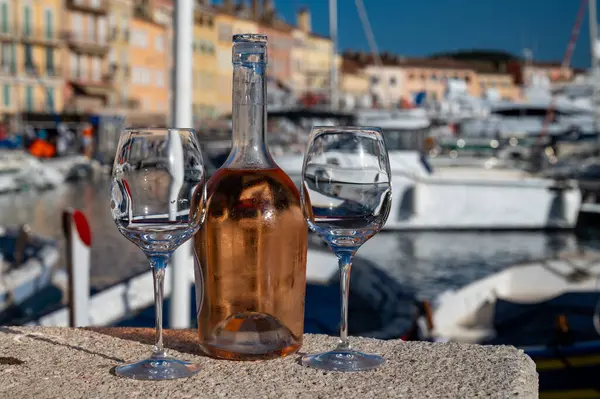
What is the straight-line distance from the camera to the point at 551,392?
488 cm

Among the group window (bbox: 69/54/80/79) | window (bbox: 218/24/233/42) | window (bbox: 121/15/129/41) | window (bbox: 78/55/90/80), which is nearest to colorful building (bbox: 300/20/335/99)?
window (bbox: 218/24/233/42)

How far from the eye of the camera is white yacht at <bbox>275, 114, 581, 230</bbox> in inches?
652

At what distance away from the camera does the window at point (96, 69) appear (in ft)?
156

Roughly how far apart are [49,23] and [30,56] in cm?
223

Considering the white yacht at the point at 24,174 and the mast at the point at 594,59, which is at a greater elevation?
the mast at the point at 594,59

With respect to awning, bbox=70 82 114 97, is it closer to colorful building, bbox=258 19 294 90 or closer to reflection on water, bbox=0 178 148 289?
reflection on water, bbox=0 178 148 289

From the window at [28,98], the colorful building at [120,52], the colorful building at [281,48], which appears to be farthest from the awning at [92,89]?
the colorful building at [281,48]

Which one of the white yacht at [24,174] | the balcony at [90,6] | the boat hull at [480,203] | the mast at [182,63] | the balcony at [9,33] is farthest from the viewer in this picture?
the balcony at [90,6]

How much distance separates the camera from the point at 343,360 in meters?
1.35

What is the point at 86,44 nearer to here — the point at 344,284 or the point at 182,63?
the point at 182,63

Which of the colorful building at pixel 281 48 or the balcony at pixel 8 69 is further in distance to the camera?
the colorful building at pixel 281 48

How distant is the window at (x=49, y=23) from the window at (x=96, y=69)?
379cm

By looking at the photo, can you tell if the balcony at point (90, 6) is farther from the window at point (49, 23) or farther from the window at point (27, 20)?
the window at point (27, 20)

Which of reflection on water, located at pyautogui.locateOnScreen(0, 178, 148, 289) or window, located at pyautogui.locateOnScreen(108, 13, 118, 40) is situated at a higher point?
window, located at pyautogui.locateOnScreen(108, 13, 118, 40)
